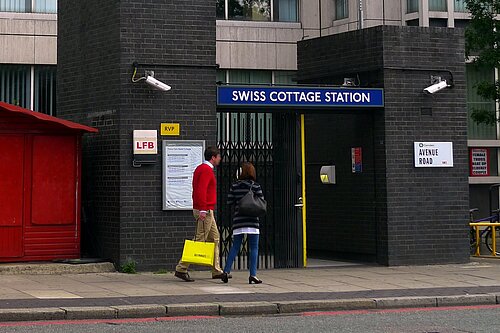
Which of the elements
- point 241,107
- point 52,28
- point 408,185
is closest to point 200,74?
point 241,107

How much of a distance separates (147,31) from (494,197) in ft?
59.5

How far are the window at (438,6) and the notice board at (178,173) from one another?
1611 cm

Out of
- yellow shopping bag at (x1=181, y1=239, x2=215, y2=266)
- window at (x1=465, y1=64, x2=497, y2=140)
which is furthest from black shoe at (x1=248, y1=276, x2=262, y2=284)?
window at (x1=465, y1=64, x2=497, y2=140)

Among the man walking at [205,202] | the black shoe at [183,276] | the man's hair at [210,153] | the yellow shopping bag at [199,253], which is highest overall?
the man's hair at [210,153]

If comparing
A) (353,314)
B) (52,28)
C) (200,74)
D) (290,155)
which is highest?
(52,28)

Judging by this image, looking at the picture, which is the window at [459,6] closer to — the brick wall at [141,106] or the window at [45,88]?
the window at [45,88]

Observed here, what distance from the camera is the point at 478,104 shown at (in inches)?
1154

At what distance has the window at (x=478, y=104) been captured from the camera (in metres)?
29.1

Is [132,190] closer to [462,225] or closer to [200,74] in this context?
[200,74]

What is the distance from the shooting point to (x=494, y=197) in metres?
29.7

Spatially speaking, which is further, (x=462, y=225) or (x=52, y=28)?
(x=52, y=28)

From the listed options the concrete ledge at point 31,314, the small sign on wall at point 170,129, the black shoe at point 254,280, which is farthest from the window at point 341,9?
the concrete ledge at point 31,314

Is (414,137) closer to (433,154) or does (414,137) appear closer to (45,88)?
(433,154)

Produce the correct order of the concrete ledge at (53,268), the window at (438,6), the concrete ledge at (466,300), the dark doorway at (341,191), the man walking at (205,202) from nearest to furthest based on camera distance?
1. the concrete ledge at (466,300)
2. the man walking at (205,202)
3. the concrete ledge at (53,268)
4. the dark doorway at (341,191)
5. the window at (438,6)
